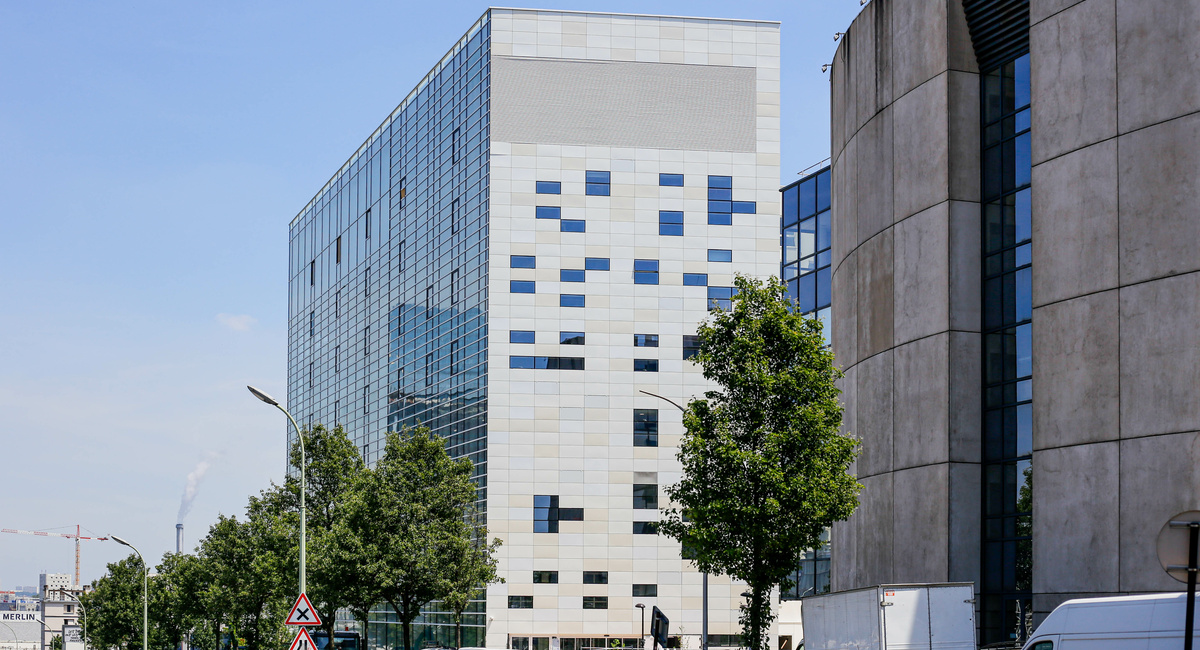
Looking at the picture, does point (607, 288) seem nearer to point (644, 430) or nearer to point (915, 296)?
point (644, 430)

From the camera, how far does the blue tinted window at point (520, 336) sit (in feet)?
245

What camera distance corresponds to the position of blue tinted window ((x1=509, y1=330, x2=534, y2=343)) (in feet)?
245

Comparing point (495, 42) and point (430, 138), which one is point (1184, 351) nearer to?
point (495, 42)

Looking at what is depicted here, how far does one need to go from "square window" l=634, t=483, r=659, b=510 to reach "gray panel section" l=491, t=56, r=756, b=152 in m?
21.2

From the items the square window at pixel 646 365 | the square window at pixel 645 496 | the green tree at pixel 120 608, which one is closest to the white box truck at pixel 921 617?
the square window at pixel 645 496

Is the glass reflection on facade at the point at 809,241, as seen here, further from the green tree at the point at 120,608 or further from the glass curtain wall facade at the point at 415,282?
the green tree at the point at 120,608

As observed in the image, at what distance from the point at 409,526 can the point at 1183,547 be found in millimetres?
36384

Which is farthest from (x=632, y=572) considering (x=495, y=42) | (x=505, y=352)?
(x=495, y=42)

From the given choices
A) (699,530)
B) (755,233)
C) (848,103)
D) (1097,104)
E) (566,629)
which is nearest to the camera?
(1097,104)

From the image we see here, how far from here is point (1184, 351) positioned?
22.6 metres

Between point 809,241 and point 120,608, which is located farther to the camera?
point 120,608

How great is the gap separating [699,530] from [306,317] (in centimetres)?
9314

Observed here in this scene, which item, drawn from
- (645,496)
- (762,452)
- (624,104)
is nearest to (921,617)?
(762,452)

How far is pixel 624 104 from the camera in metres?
77.7
